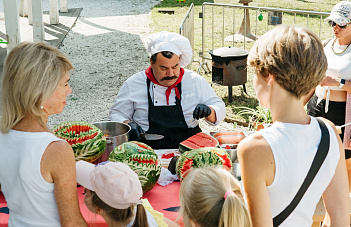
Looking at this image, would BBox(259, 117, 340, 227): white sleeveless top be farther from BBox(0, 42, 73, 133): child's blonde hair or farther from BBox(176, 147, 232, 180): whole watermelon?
BBox(0, 42, 73, 133): child's blonde hair

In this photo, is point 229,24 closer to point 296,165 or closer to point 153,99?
point 153,99

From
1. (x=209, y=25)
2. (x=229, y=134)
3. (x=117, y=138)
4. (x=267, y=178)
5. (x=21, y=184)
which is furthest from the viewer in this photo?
(x=209, y=25)

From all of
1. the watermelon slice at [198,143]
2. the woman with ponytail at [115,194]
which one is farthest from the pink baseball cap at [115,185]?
the watermelon slice at [198,143]

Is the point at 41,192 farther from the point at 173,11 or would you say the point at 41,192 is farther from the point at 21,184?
the point at 173,11

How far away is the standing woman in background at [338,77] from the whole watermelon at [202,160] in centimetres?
172

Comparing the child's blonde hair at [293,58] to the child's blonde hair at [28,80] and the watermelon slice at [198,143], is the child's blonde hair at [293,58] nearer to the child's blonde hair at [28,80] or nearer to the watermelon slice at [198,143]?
the child's blonde hair at [28,80]

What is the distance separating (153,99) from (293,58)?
2.20 metres

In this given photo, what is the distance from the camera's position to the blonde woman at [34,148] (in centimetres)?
200

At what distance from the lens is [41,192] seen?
204 centimetres

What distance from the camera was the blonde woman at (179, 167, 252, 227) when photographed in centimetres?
163

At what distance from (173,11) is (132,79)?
10588 millimetres

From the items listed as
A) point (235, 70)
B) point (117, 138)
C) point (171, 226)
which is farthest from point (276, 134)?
point (235, 70)

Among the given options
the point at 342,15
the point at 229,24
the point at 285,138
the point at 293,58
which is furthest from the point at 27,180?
the point at 229,24

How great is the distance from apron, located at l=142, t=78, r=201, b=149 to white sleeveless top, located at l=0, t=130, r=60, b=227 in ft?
5.46
